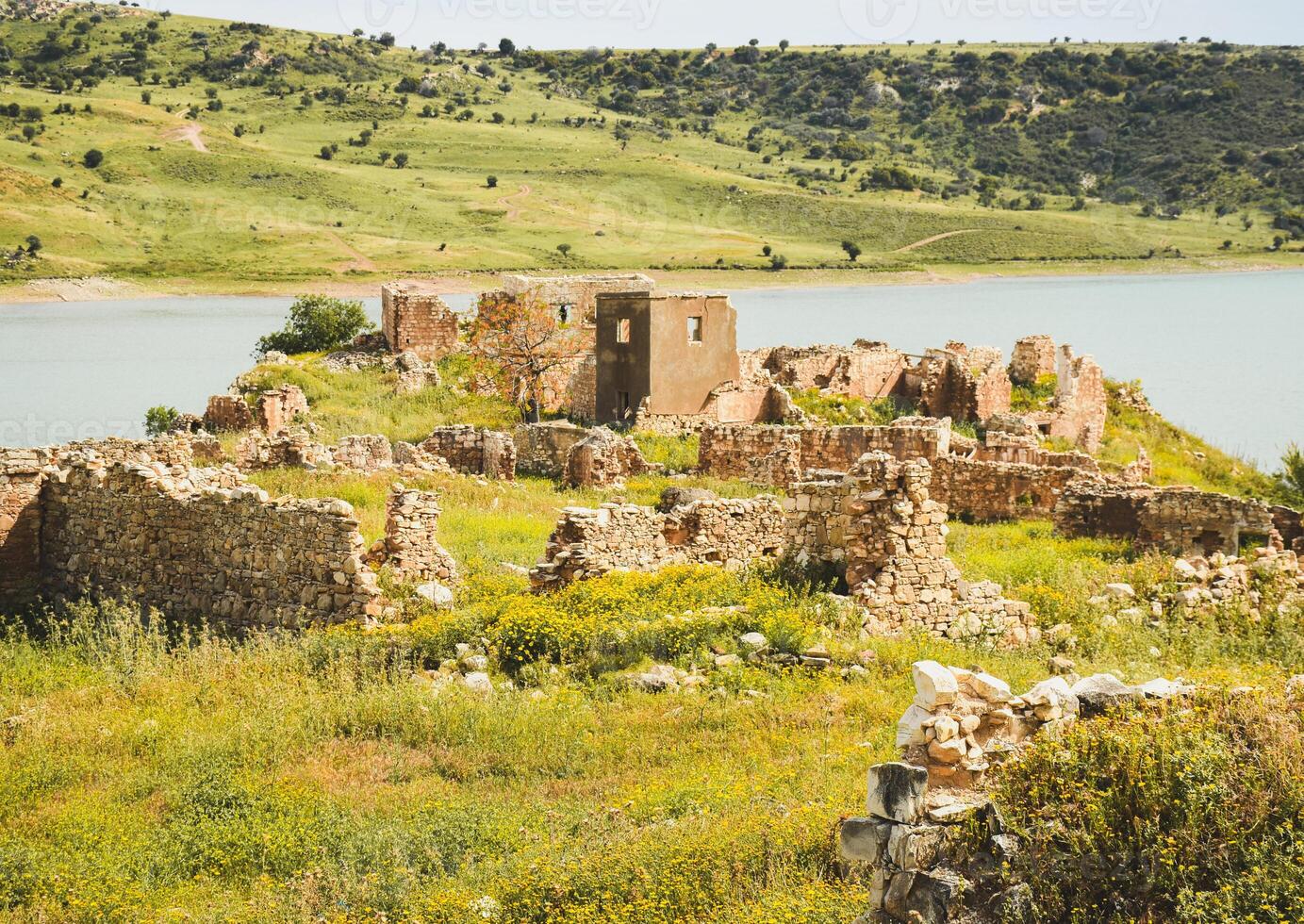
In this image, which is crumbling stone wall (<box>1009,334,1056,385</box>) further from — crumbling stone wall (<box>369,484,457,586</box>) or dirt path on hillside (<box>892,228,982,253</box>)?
dirt path on hillside (<box>892,228,982,253</box>)

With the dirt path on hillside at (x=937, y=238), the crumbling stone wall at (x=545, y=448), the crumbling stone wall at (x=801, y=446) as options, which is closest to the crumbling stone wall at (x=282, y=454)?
the crumbling stone wall at (x=545, y=448)

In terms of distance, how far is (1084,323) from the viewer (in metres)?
94.1

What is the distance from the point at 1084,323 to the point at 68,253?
64989 millimetres

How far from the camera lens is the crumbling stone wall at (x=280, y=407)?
92.5 feet

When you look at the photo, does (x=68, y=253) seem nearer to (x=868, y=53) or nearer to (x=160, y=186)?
(x=160, y=186)

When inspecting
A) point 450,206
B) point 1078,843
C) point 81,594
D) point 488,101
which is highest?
point 488,101

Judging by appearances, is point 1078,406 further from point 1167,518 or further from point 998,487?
point 1167,518

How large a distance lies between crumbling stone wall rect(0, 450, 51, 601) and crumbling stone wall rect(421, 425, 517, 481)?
357 inches

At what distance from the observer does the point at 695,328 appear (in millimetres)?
33875

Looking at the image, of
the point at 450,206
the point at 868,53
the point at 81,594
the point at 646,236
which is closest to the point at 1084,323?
the point at 646,236

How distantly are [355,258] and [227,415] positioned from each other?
65.7 metres

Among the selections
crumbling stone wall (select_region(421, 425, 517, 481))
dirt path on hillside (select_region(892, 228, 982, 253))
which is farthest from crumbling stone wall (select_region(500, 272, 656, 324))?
dirt path on hillside (select_region(892, 228, 982, 253))

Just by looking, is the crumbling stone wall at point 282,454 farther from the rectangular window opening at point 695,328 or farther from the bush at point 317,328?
the bush at point 317,328

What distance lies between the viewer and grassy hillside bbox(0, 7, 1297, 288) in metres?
94.4
